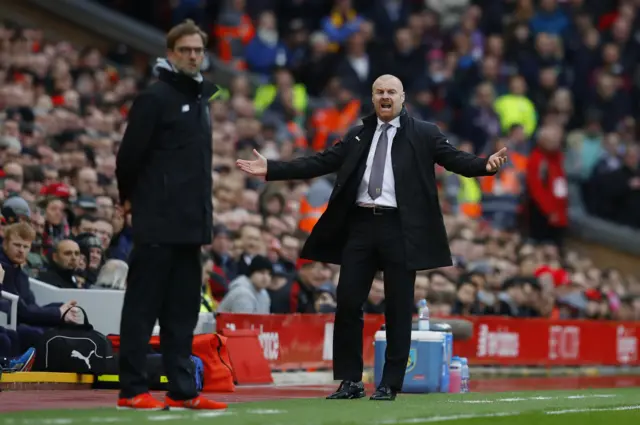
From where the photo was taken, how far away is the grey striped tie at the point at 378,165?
11984 millimetres

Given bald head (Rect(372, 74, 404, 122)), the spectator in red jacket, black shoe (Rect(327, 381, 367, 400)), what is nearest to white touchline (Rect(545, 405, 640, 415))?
black shoe (Rect(327, 381, 367, 400))

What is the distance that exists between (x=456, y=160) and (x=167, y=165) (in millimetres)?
2853

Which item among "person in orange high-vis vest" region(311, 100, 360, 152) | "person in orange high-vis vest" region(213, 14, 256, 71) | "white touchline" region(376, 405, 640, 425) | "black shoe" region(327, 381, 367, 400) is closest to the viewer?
"white touchline" region(376, 405, 640, 425)

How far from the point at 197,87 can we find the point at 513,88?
56.1 feet

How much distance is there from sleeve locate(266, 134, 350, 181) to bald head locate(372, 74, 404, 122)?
0.37m

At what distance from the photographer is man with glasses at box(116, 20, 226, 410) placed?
9984 millimetres

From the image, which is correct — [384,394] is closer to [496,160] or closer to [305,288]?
[496,160]

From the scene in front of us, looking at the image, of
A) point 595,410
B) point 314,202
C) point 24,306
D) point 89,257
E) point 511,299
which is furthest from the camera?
point 511,299

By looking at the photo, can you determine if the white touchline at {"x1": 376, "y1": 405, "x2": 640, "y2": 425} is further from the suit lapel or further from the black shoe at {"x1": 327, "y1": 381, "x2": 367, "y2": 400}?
the suit lapel

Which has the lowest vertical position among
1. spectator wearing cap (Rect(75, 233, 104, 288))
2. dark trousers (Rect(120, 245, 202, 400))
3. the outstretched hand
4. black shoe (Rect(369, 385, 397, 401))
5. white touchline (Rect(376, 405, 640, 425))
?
white touchline (Rect(376, 405, 640, 425))

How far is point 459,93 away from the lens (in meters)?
26.8

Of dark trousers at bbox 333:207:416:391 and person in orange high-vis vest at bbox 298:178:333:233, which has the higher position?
person in orange high-vis vest at bbox 298:178:333:233

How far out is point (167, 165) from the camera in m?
10.0

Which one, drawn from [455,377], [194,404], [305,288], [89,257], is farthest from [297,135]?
[194,404]
